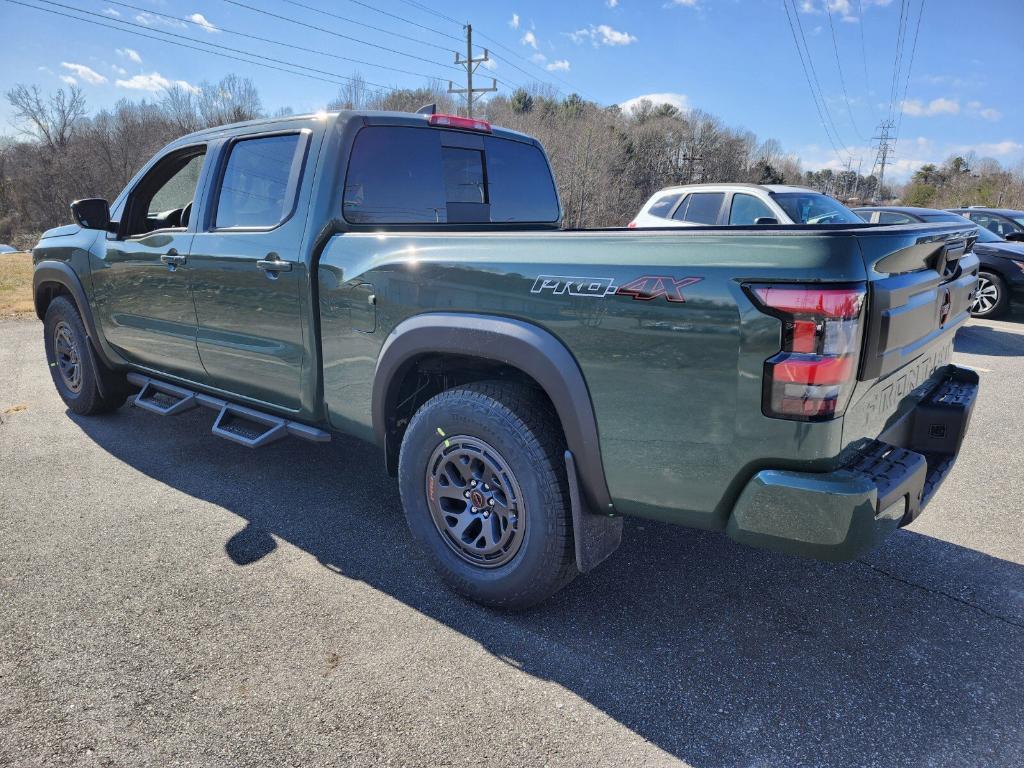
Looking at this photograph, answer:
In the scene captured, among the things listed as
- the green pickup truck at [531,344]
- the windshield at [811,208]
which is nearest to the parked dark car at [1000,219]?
the windshield at [811,208]

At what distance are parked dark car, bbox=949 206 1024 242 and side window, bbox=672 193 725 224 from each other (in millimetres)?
6521

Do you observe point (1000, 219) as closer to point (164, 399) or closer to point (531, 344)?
point (531, 344)

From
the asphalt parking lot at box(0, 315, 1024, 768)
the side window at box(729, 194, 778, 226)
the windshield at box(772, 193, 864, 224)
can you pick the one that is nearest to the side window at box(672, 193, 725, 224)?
the side window at box(729, 194, 778, 226)

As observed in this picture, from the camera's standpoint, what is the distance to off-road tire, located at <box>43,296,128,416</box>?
4.89 m

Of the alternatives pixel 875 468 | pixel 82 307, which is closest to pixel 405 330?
pixel 875 468

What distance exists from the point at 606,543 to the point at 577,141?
57.1m

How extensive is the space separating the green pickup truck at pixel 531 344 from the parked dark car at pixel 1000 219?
37.2 feet

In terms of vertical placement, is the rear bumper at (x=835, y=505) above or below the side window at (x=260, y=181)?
below

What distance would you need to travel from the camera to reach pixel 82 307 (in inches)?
184

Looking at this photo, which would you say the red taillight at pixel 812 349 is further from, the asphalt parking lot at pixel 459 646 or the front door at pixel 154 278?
the front door at pixel 154 278

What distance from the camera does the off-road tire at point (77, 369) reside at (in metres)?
4.89

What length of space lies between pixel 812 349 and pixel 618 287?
1.96 feet

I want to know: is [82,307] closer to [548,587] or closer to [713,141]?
[548,587]

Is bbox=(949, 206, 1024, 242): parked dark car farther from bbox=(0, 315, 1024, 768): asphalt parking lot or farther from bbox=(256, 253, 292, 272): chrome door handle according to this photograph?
bbox=(256, 253, 292, 272): chrome door handle
